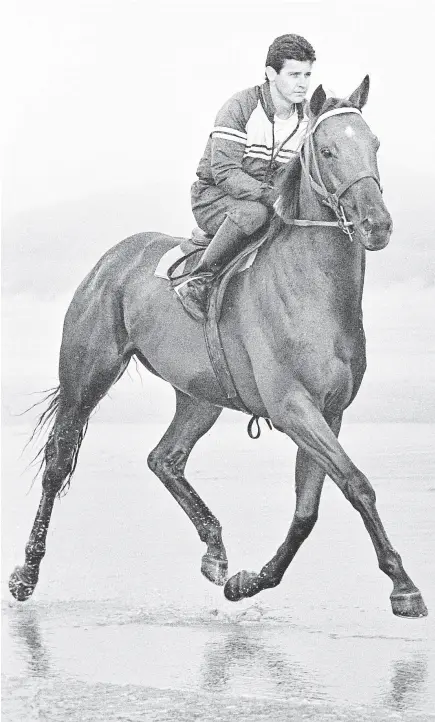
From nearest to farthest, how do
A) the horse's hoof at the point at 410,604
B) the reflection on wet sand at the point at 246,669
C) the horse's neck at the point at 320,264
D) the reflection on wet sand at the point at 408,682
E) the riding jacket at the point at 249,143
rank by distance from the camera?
the reflection on wet sand at the point at 408,682 → the reflection on wet sand at the point at 246,669 → the horse's hoof at the point at 410,604 → the horse's neck at the point at 320,264 → the riding jacket at the point at 249,143

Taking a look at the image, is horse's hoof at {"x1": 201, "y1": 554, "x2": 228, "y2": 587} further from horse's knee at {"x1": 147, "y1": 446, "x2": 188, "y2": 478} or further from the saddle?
the saddle

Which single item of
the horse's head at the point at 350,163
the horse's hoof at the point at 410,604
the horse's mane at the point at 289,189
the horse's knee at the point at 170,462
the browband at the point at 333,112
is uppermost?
the browband at the point at 333,112

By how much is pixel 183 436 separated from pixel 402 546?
121 cm

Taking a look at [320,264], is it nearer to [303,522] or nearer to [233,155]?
[233,155]

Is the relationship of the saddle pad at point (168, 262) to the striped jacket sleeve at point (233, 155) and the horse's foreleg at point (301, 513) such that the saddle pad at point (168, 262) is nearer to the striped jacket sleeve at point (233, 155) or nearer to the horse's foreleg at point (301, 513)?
A: the striped jacket sleeve at point (233, 155)

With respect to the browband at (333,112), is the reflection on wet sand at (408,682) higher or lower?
lower

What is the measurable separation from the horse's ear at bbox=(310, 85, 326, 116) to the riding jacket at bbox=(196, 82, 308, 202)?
14.1 inches

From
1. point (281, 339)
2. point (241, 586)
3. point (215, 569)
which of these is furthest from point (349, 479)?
point (215, 569)

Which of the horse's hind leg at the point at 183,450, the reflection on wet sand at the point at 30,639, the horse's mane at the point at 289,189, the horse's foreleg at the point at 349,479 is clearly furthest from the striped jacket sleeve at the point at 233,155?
the reflection on wet sand at the point at 30,639

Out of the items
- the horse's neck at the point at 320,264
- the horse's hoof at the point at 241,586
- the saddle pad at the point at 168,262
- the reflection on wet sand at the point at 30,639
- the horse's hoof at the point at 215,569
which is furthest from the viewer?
the horse's hoof at the point at 215,569

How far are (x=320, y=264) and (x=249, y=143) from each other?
60cm

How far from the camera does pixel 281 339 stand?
573 centimetres

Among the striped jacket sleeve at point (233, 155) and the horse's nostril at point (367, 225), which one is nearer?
the horse's nostril at point (367, 225)

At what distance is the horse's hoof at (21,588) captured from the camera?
697 cm
